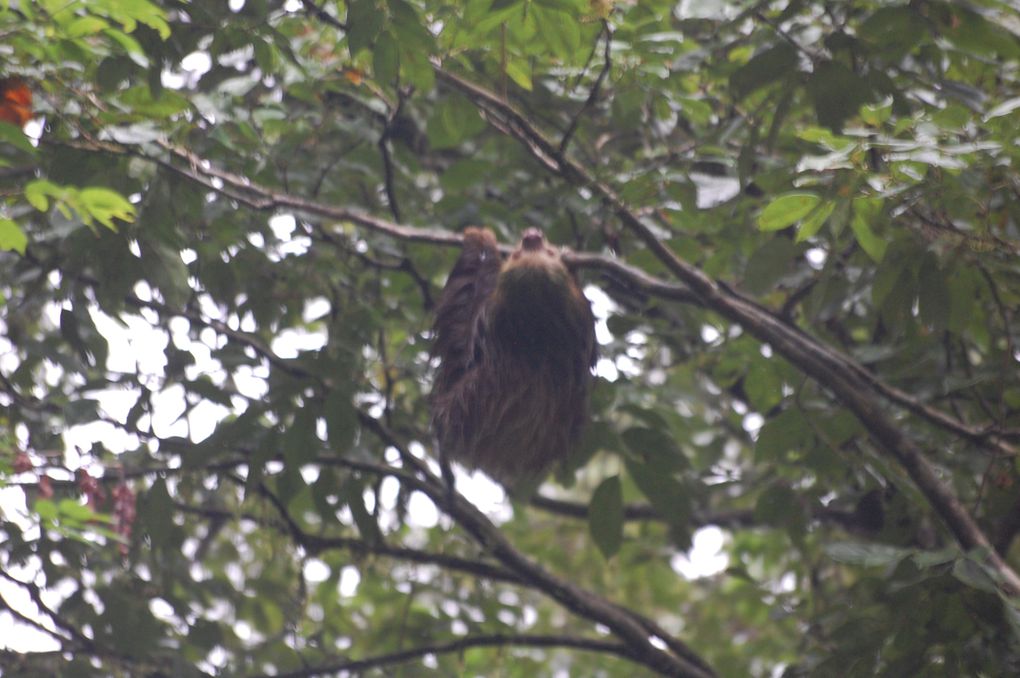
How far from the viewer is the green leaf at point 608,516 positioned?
4.42 metres

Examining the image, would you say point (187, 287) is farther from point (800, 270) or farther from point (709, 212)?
point (800, 270)

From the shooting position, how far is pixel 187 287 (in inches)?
150

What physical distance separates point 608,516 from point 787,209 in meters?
1.65

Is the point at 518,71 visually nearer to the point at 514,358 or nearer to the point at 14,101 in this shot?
the point at 514,358

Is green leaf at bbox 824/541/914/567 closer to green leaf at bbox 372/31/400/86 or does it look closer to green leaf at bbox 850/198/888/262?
green leaf at bbox 850/198/888/262

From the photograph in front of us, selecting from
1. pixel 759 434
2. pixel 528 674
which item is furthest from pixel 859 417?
pixel 528 674

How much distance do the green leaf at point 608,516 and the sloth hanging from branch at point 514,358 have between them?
0.23m

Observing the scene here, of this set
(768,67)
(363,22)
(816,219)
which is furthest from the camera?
(768,67)

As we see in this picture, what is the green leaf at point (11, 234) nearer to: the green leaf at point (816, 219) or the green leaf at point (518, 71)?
the green leaf at point (518, 71)

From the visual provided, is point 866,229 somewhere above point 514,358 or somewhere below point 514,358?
below

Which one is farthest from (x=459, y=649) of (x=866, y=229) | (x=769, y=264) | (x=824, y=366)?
(x=866, y=229)

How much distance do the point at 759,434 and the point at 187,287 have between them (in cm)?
210

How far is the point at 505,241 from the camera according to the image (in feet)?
15.7

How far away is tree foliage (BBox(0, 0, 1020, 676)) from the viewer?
11.2 feet
